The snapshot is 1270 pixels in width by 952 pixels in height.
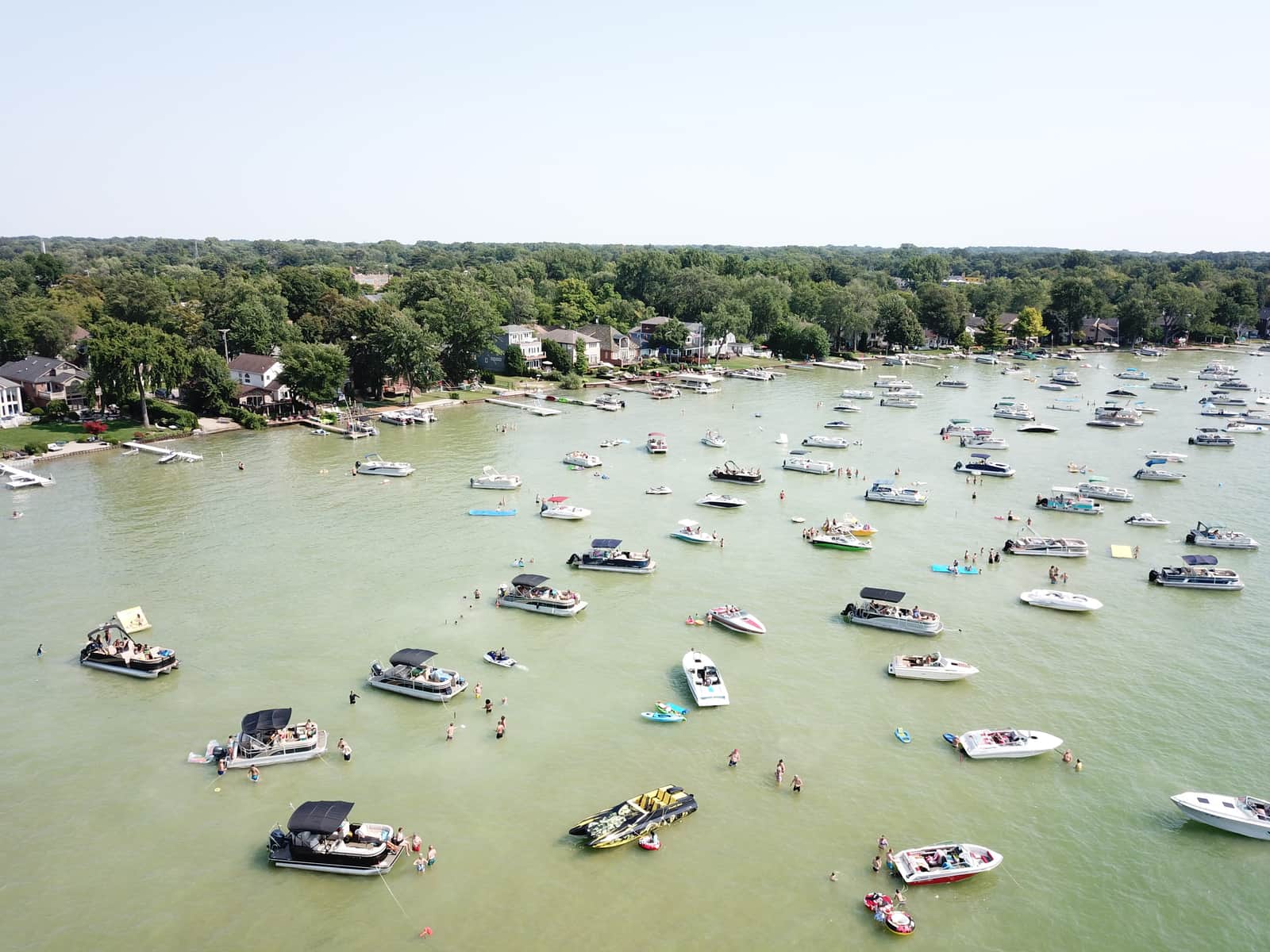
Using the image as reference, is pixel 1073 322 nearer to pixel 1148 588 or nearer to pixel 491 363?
pixel 491 363

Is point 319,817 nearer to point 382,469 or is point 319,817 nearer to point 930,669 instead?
point 930,669

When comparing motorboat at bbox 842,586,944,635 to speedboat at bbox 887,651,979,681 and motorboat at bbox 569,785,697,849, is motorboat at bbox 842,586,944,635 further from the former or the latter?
motorboat at bbox 569,785,697,849

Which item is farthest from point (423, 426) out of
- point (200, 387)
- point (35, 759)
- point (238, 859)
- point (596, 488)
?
point (238, 859)

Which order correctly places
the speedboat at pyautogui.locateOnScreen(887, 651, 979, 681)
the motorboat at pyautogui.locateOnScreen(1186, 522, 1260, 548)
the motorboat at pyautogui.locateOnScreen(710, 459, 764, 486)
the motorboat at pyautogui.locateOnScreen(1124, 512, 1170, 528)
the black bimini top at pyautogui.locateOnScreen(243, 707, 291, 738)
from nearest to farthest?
the black bimini top at pyautogui.locateOnScreen(243, 707, 291, 738) < the speedboat at pyautogui.locateOnScreen(887, 651, 979, 681) < the motorboat at pyautogui.locateOnScreen(1186, 522, 1260, 548) < the motorboat at pyautogui.locateOnScreen(1124, 512, 1170, 528) < the motorboat at pyautogui.locateOnScreen(710, 459, 764, 486)

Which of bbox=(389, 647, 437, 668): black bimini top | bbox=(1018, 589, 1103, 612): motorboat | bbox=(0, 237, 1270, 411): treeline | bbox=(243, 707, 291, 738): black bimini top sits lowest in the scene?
bbox=(243, 707, 291, 738): black bimini top

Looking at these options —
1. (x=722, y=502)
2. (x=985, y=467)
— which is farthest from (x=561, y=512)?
(x=985, y=467)

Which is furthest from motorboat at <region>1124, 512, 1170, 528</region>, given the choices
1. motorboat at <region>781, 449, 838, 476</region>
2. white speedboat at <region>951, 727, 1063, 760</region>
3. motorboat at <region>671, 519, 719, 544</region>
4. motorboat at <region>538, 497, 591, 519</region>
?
motorboat at <region>538, 497, 591, 519</region>
